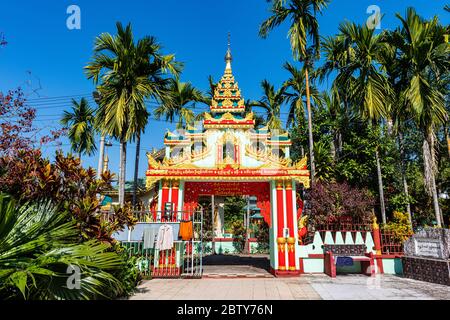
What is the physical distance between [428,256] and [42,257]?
10477 millimetres

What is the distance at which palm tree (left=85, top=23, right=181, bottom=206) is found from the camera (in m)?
11.4

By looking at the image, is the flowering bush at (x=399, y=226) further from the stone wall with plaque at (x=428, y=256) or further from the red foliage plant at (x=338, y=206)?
the stone wall with plaque at (x=428, y=256)

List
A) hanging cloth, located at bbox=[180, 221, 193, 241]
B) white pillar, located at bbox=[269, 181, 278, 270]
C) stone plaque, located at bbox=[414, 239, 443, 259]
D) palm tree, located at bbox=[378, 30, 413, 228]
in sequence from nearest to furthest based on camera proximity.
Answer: stone plaque, located at bbox=[414, 239, 443, 259] < hanging cloth, located at bbox=[180, 221, 193, 241] < white pillar, located at bbox=[269, 181, 278, 270] < palm tree, located at bbox=[378, 30, 413, 228]

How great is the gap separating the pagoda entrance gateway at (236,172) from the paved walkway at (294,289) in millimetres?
1621

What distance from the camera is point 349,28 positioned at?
47.0 ft

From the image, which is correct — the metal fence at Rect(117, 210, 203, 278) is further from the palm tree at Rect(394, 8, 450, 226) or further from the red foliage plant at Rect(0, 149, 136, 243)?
the palm tree at Rect(394, 8, 450, 226)

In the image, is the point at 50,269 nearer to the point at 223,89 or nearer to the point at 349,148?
the point at 223,89

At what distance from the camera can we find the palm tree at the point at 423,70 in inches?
446

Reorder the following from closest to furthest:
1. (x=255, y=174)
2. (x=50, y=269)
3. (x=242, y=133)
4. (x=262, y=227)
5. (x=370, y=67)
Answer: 1. (x=50, y=269)
2. (x=255, y=174)
3. (x=242, y=133)
4. (x=370, y=67)
5. (x=262, y=227)

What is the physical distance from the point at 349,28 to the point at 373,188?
8.88 meters

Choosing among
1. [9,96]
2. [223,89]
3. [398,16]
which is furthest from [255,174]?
[398,16]

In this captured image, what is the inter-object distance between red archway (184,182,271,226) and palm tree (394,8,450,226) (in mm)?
6534

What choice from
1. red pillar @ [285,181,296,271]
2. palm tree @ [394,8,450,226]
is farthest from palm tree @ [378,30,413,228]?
red pillar @ [285,181,296,271]
